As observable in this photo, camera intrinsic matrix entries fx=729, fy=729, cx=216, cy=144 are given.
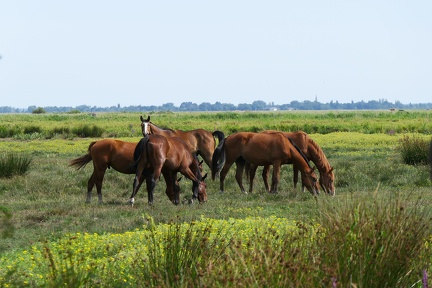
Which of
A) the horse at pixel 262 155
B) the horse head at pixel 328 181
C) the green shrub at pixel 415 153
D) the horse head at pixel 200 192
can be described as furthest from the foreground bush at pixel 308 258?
the green shrub at pixel 415 153

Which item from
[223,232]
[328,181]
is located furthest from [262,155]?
[223,232]

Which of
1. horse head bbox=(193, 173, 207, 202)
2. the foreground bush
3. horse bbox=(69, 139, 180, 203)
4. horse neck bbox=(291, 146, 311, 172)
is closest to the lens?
the foreground bush

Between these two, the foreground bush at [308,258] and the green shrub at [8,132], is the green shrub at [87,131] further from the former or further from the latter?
the foreground bush at [308,258]

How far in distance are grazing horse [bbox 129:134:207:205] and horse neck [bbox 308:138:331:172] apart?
3667mm

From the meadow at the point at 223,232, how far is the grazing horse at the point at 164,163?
51cm

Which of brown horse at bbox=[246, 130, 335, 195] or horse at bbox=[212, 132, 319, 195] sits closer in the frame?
horse at bbox=[212, 132, 319, 195]

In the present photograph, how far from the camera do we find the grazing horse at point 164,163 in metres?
16.4

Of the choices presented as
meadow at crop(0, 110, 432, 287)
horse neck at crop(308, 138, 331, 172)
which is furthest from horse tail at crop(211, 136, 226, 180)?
horse neck at crop(308, 138, 331, 172)

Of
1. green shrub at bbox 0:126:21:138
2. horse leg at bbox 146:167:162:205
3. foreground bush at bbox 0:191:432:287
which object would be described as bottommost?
green shrub at bbox 0:126:21:138

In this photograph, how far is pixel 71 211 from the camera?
1469 cm

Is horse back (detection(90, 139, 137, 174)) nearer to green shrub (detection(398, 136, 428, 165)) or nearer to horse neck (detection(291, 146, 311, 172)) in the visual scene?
horse neck (detection(291, 146, 311, 172))

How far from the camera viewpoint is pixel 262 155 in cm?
1912

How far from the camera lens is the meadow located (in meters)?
6.06

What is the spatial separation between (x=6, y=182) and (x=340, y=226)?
14.5 m
